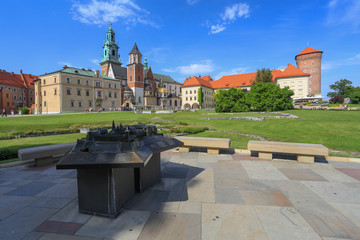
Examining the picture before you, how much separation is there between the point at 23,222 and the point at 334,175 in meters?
7.37

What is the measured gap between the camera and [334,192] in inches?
157

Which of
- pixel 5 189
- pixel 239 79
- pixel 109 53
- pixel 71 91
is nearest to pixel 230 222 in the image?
pixel 5 189

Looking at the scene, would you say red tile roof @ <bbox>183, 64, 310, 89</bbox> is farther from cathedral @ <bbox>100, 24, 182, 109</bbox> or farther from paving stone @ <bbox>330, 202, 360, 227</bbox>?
paving stone @ <bbox>330, 202, 360, 227</bbox>

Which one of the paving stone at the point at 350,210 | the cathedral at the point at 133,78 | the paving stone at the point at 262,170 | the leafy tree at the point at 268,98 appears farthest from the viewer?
the cathedral at the point at 133,78

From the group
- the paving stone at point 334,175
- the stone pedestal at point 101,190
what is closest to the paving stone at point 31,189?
the stone pedestal at point 101,190

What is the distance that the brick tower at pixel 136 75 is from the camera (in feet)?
238

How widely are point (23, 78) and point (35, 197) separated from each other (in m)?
84.9

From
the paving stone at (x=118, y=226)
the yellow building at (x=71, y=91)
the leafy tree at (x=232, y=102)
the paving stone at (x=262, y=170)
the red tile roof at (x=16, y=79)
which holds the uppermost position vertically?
the red tile roof at (x=16, y=79)

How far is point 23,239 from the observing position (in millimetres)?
2609

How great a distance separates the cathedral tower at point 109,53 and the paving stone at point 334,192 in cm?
8080

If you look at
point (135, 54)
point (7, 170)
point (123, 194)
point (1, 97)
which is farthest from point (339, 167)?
point (135, 54)

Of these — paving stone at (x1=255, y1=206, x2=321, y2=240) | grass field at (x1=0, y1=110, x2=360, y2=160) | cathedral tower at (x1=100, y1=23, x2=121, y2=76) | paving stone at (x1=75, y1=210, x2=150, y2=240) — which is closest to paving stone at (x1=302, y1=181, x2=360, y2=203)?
paving stone at (x1=255, y1=206, x2=321, y2=240)

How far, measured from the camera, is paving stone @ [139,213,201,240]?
2.65m

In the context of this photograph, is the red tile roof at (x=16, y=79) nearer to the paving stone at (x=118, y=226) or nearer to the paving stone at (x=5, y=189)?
the paving stone at (x=5, y=189)
